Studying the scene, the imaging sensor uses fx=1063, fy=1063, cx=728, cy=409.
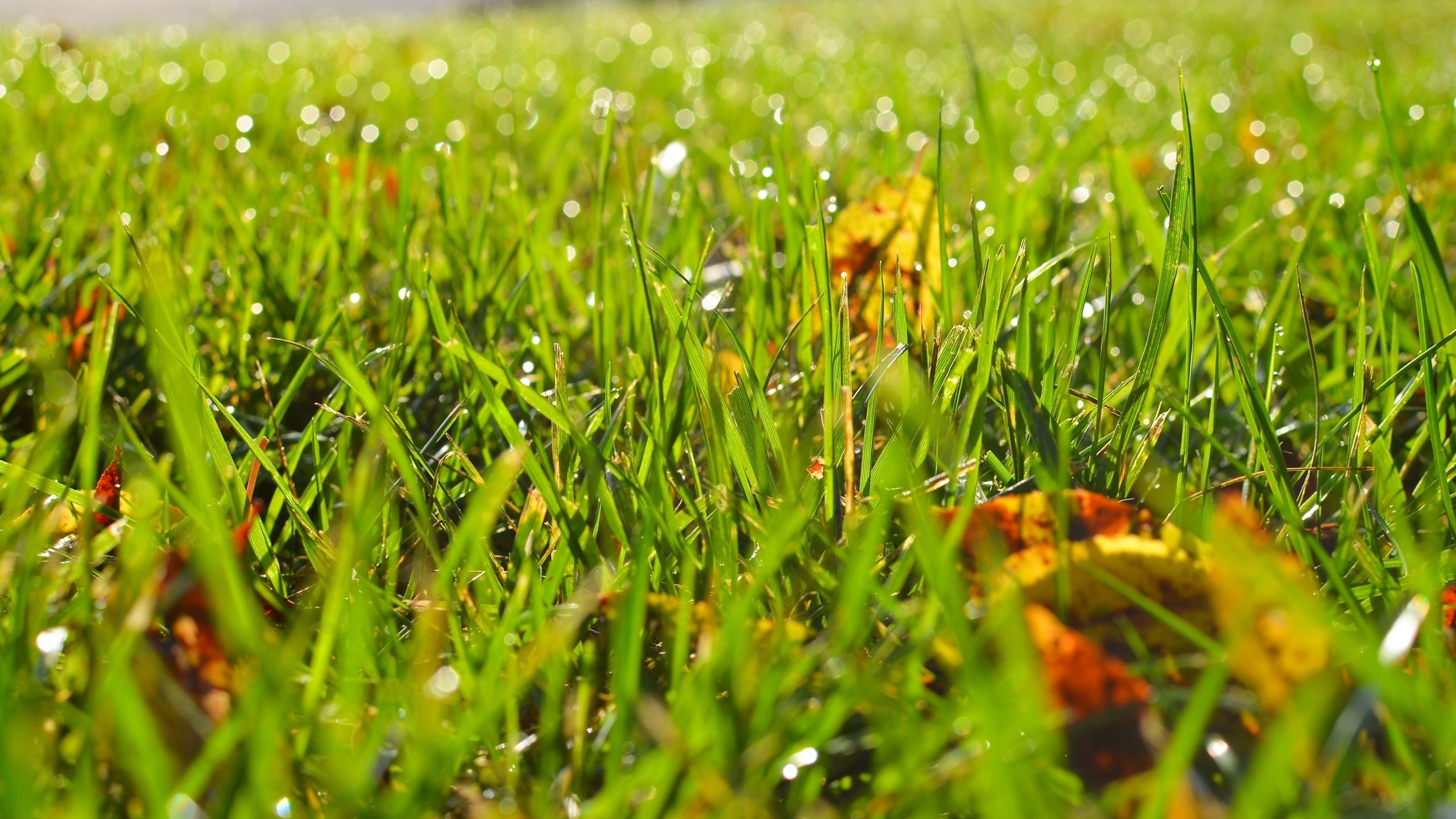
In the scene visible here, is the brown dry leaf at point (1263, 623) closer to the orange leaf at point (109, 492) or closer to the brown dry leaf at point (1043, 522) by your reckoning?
the brown dry leaf at point (1043, 522)

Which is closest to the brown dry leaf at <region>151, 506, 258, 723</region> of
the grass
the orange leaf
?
the grass

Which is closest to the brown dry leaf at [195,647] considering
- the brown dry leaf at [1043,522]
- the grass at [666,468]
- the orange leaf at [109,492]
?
the grass at [666,468]

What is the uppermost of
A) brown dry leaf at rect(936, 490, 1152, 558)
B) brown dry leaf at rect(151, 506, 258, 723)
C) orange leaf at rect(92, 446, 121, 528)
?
brown dry leaf at rect(936, 490, 1152, 558)

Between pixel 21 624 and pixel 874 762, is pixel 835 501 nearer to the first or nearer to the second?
pixel 874 762

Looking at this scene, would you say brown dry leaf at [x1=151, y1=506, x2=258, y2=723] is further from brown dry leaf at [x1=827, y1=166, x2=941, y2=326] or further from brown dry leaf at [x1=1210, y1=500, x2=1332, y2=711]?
brown dry leaf at [x1=827, y1=166, x2=941, y2=326]

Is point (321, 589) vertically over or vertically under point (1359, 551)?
under

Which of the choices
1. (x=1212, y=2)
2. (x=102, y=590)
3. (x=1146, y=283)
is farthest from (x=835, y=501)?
(x=1212, y=2)

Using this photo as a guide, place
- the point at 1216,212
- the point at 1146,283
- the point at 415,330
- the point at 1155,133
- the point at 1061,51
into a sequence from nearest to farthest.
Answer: the point at 415,330 < the point at 1146,283 < the point at 1216,212 < the point at 1155,133 < the point at 1061,51
